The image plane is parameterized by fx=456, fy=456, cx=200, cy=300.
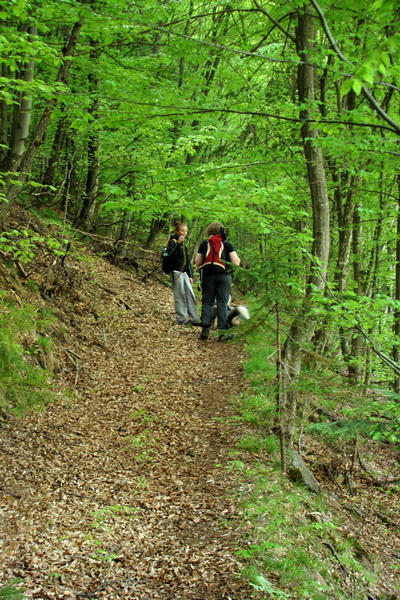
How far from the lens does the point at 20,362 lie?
5.92m

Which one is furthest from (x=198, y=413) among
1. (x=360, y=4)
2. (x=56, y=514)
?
Answer: (x=360, y=4)

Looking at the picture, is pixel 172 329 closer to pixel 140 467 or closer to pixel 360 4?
pixel 140 467

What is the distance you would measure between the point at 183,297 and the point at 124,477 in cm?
602

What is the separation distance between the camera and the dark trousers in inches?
382

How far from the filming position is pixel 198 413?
6.89m

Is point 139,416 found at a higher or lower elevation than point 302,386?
lower

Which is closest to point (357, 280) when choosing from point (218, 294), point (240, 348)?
point (240, 348)

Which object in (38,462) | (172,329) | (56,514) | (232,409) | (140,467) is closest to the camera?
(56,514)

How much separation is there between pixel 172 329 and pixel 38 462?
5812 millimetres

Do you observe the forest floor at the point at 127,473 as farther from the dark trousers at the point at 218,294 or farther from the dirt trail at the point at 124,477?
the dark trousers at the point at 218,294

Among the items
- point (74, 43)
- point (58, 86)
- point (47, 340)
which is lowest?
point (47, 340)

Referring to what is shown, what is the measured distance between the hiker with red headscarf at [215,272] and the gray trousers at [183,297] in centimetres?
79

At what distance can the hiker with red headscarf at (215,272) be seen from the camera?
937cm

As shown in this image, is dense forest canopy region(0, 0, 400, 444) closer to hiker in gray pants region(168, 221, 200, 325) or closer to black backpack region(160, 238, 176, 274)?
hiker in gray pants region(168, 221, 200, 325)
